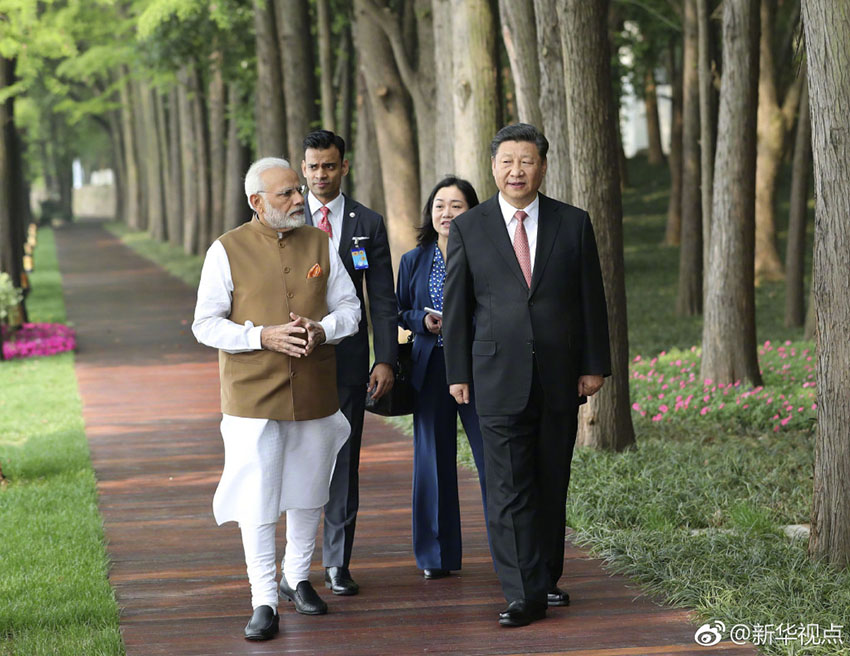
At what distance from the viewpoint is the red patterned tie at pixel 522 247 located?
580cm

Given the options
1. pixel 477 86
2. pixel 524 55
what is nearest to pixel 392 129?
pixel 477 86

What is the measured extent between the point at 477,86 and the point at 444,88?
1449mm

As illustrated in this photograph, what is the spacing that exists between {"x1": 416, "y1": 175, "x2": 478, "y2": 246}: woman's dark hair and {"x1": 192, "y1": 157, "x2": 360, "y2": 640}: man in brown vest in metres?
0.99

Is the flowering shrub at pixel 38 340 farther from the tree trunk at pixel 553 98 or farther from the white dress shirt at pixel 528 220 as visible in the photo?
the white dress shirt at pixel 528 220

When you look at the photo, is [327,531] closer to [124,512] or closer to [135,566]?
[135,566]

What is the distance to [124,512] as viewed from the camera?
8492 millimetres

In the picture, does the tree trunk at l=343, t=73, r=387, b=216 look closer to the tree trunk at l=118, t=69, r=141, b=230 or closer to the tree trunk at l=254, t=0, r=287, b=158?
the tree trunk at l=254, t=0, r=287, b=158

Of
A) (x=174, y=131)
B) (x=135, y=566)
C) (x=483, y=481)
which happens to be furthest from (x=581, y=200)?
(x=174, y=131)

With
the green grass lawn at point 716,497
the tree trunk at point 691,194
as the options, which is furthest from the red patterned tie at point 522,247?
the tree trunk at point 691,194

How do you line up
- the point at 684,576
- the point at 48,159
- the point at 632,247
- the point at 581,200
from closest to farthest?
the point at 684,576, the point at 581,200, the point at 632,247, the point at 48,159

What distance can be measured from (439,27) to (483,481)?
7.92 meters

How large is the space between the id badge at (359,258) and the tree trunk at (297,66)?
42.5 ft

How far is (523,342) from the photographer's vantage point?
5730 millimetres

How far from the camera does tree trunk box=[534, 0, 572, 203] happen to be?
32.6 ft
